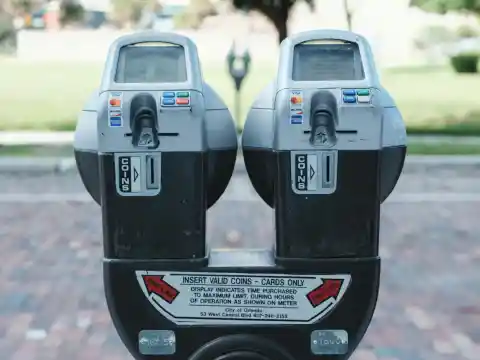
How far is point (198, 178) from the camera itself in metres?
2.65

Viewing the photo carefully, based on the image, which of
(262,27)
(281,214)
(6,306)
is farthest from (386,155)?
(262,27)

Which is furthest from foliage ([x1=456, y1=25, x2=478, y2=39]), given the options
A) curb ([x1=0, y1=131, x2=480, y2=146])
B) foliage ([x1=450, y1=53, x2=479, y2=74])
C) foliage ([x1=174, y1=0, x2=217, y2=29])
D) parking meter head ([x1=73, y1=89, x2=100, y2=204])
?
parking meter head ([x1=73, y1=89, x2=100, y2=204])

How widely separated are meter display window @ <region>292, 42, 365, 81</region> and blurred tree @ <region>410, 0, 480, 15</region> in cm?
1158

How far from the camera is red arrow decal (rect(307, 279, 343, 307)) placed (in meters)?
2.76

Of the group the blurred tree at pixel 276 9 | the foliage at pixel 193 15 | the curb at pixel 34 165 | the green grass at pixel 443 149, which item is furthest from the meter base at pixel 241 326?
the foliage at pixel 193 15

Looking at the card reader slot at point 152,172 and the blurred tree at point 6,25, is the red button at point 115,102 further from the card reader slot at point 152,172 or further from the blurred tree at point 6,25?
the blurred tree at point 6,25

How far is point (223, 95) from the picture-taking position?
739 inches

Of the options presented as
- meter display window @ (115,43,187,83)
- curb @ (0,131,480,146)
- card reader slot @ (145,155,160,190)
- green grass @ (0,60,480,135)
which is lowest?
green grass @ (0,60,480,135)

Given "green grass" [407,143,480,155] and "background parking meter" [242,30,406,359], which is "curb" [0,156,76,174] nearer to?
"green grass" [407,143,480,155]

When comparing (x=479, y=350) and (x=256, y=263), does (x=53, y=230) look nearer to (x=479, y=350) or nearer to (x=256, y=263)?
(x=479, y=350)

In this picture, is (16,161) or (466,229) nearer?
(466,229)

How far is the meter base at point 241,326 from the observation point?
2760 millimetres

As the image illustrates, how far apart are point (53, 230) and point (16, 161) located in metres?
3.14

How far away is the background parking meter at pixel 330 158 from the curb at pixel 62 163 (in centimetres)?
654
